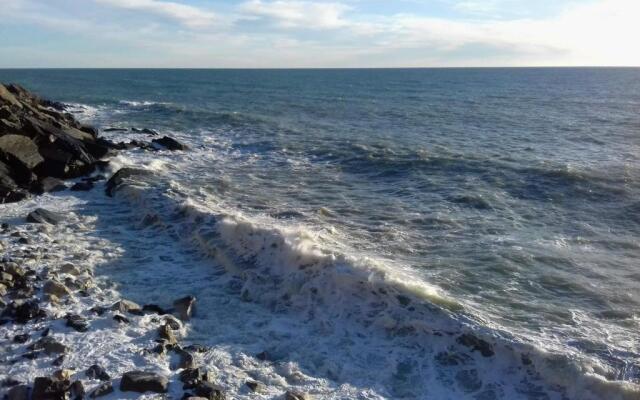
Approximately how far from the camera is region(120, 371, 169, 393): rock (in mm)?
7711

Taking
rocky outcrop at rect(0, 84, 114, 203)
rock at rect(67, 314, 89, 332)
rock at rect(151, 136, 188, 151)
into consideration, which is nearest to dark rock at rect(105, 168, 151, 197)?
rocky outcrop at rect(0, 84, 114, 203)

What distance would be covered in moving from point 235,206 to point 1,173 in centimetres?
769

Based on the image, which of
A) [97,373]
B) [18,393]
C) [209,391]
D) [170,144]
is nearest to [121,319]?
[97,373]

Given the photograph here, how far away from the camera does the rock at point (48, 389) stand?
7.32m

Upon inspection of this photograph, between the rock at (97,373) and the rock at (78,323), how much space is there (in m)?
1.39

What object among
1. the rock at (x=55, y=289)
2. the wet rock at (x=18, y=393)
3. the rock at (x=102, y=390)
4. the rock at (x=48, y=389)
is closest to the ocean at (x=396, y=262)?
the rock at (x=55, y=289)

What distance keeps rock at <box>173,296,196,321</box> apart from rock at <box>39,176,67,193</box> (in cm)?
1010

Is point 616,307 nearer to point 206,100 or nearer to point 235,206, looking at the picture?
point 235,206

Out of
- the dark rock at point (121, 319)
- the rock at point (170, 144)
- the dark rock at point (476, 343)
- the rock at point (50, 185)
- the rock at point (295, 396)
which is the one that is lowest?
the dark rock at point (476, 343)

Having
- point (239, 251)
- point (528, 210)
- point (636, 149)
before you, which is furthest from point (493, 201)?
point (636, 149)

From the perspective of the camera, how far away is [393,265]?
12.7m

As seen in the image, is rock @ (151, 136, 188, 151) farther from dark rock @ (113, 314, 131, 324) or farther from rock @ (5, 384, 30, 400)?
rock @ (5, 384, 30, 400)

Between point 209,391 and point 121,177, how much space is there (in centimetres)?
A: 1320

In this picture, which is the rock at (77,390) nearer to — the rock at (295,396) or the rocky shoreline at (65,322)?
the rocky shoreline at (65,322)
